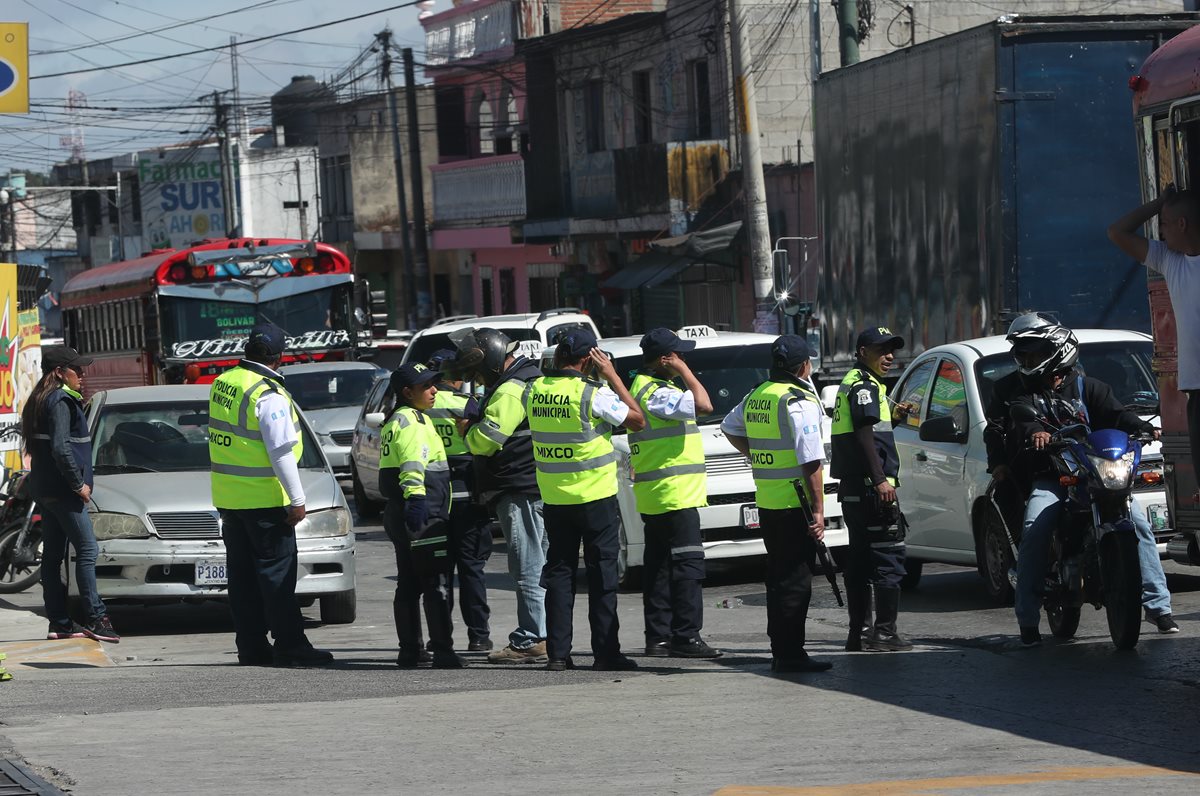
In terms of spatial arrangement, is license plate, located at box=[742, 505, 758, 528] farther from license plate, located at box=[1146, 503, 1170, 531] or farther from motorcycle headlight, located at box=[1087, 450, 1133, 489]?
motorcycle headlight, located at box=[1087, 450, 1133, 489]

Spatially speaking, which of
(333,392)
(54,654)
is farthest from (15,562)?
(333,392)

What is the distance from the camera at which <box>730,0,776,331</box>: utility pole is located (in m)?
21.9

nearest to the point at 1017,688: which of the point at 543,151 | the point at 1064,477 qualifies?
the point at 1064,477

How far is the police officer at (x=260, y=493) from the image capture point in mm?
10305

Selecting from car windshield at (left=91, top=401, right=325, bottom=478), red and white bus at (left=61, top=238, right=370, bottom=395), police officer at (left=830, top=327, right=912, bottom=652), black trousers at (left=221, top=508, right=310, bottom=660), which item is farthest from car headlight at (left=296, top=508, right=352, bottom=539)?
red and white bus at (left=61, top=238, right=370, bottom=395)

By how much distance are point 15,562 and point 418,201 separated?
95.3 feet

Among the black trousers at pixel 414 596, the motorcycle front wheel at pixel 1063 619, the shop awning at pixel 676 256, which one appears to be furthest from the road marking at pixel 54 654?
the shop awning at pixel 676 256

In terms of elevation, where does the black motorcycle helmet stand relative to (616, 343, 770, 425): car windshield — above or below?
above

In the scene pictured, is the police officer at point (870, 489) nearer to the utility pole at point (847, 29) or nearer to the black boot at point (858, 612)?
the black boot at point (858, 612)

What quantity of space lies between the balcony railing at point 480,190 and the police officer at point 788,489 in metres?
33.0

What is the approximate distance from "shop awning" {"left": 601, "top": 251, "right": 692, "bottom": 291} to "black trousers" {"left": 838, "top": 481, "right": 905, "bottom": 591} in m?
23.4

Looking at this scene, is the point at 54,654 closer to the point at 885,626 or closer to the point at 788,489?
the point at 788,489

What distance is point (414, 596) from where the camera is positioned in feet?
33.9

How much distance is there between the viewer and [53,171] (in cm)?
8494
